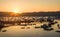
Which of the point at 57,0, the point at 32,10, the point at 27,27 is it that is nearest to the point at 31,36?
the point at 27,27

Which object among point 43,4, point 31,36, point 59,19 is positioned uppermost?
point 43,4

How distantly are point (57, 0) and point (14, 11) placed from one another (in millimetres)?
790

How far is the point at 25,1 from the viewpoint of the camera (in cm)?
400

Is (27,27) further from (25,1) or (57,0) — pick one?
(57,0)

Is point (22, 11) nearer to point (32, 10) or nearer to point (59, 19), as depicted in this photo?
point (32, 10)

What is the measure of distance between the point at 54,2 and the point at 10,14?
0.82 m

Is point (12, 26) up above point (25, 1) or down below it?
below

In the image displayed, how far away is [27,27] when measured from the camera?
4.00 m

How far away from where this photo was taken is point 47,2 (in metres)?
Answer: 3.99

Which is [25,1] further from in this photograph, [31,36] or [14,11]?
[31,36]

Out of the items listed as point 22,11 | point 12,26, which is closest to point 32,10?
point 22,11

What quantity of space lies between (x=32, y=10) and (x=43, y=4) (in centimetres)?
23

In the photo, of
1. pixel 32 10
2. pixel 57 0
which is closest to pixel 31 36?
pixel 32 10

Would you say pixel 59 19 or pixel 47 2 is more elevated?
pixel 47 2
